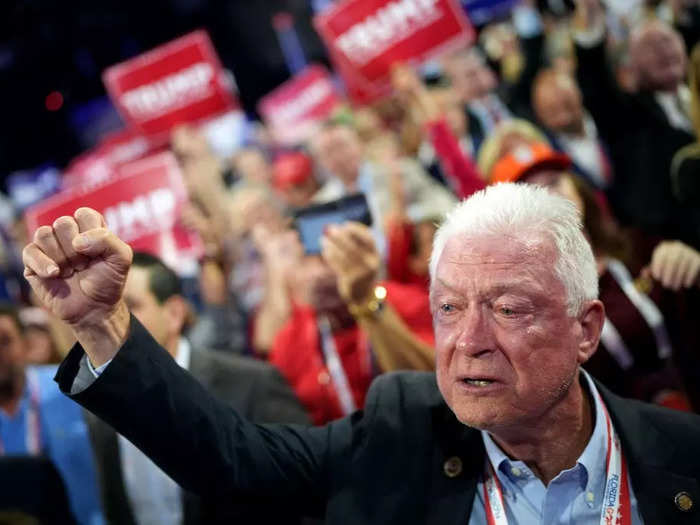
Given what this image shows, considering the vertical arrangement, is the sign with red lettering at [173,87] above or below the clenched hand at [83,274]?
above

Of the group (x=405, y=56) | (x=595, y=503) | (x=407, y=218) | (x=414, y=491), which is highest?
(x=405, y=56)

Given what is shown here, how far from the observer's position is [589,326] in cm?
187

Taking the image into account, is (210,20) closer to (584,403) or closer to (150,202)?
(150,202)

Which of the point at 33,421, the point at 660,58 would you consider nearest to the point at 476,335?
the point at 33,421

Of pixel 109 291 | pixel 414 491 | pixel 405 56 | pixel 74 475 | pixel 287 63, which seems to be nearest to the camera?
pixel 109 291

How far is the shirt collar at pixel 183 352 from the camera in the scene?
→ 3083mm

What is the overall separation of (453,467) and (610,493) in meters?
0.34

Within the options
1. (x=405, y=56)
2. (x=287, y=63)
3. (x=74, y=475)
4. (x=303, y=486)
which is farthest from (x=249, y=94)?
(x=303, y=486)

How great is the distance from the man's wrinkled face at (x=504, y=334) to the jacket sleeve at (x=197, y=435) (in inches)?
16.7

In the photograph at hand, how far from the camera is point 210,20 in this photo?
16.6m

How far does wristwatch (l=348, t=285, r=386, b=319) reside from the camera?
2.63 meters

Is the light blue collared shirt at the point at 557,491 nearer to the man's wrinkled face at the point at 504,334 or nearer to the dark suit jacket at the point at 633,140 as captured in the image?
the man's wrinkled face at the point at 504,334

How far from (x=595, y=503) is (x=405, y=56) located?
3.90m

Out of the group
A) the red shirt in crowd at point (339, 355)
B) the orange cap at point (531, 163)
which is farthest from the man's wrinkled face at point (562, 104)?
the red shirt in crowd at point (339, 355)
